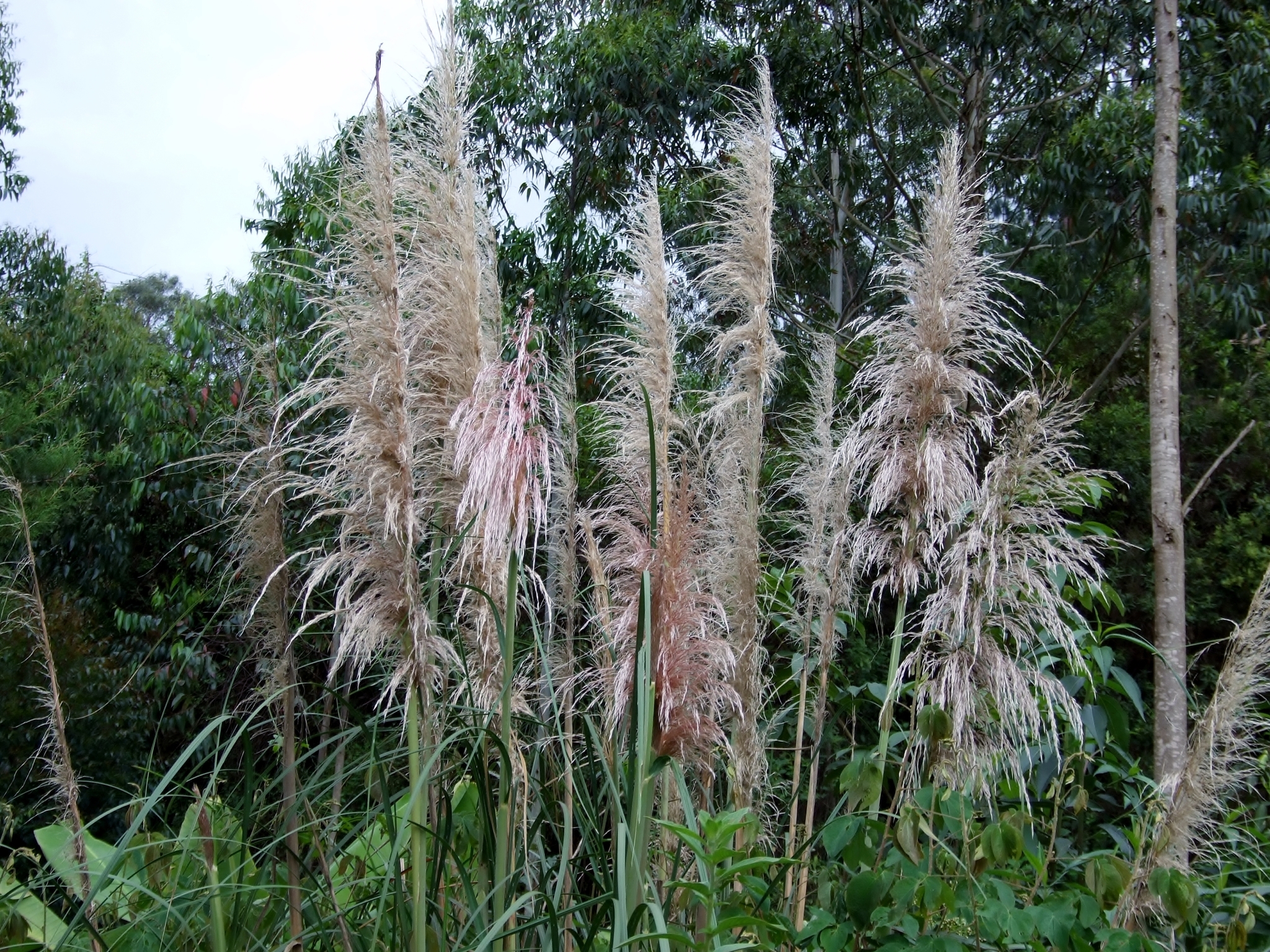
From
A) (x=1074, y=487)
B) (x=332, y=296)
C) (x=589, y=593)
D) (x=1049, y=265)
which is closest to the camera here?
(x=332, y=296)

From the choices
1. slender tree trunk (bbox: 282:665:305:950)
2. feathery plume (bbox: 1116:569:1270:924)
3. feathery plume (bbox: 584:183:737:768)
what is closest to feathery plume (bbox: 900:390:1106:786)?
feathery plume (bbox: 1116:569:1270:924)

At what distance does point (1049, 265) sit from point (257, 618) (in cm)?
848

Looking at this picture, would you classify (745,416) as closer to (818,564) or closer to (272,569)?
(818,564)

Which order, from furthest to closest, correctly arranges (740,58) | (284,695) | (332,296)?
1. (740,58)
2. (332,296)
3. (284,695)

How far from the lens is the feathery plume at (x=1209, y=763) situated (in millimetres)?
2209

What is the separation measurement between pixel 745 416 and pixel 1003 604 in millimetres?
908

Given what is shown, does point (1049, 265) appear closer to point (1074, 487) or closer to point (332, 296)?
point (1074, 487)

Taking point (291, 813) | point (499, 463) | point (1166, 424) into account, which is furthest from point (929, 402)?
point (1166, 424)

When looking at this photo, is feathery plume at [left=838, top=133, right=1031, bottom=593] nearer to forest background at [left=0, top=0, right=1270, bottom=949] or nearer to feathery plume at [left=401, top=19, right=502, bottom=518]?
feathery plume at [left=401, top=19, right=502, bottom=518]

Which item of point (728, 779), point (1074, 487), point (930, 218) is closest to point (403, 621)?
point (728, 779)

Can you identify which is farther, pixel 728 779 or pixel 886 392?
pixel 728 779

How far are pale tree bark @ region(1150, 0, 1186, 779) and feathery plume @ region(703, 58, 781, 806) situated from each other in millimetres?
1863

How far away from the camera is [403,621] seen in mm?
2016

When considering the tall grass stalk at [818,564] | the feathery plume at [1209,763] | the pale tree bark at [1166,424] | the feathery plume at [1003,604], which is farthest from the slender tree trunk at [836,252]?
the feathery plume at [1209,763]
